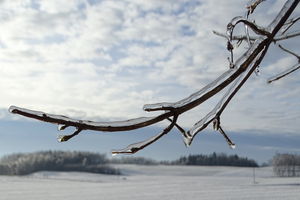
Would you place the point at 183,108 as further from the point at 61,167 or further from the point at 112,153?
the point at 61,167

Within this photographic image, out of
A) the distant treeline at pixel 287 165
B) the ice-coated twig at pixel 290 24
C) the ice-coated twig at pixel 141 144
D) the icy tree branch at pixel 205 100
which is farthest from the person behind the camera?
the distant treeline at pixel 287 165

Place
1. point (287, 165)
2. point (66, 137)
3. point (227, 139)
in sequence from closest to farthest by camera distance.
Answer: point (66, 137)
point (227, 139)
point (287, 165)

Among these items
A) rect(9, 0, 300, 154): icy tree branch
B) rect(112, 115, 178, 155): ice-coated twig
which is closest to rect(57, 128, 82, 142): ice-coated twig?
rect(9, 0, 300, 154): icy tree branch

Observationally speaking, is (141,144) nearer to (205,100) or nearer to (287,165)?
(205,100)

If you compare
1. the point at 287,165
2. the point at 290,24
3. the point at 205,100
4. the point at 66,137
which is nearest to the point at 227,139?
the point at 205,100

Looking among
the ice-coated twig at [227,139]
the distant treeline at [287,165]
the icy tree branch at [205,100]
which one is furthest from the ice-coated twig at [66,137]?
the distant treeline at [287,165]

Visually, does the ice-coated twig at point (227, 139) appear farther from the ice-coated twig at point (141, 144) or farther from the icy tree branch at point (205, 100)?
the ice-coated twig at point (141, 144)

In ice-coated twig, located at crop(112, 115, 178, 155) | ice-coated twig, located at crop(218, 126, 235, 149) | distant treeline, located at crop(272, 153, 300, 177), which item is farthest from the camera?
distant treeline, located at crop(272, 153, 300, 177)

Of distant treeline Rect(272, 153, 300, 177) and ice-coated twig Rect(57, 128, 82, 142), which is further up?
distant treeline Rect(272, 153, 300, 177)

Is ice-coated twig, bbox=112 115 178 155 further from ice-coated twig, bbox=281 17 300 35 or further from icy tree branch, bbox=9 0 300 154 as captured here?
ice-coated twig, bbox=281 17 300 35

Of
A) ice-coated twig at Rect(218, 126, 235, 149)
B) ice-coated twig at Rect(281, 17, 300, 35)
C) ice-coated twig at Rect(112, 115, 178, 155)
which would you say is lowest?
ice-coated twig at Rect(112, 115, 178, 155)

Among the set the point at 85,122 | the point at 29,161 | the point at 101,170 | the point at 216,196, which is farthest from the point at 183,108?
the point at 29,161

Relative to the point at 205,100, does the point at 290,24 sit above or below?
above

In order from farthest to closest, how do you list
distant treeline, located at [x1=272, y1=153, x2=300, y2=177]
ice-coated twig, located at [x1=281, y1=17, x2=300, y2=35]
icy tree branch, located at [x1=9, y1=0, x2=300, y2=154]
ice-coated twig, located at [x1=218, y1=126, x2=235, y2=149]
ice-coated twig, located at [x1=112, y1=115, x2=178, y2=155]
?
distant treeline, located at [x1=272, y1=153, x2=300, y2=177] → ice-coated twig, located at [x1=281, y1=17, x2=300, y2=35] → ice-coated twig, located at [x1=218, y1=126, x2=235, y2=149] → ice-coated twig, located at [x1=112, y1=115, x2=178, y2=155] → icy tree branch, located at [x1=9, y1=0, x2=300, y2=154]
